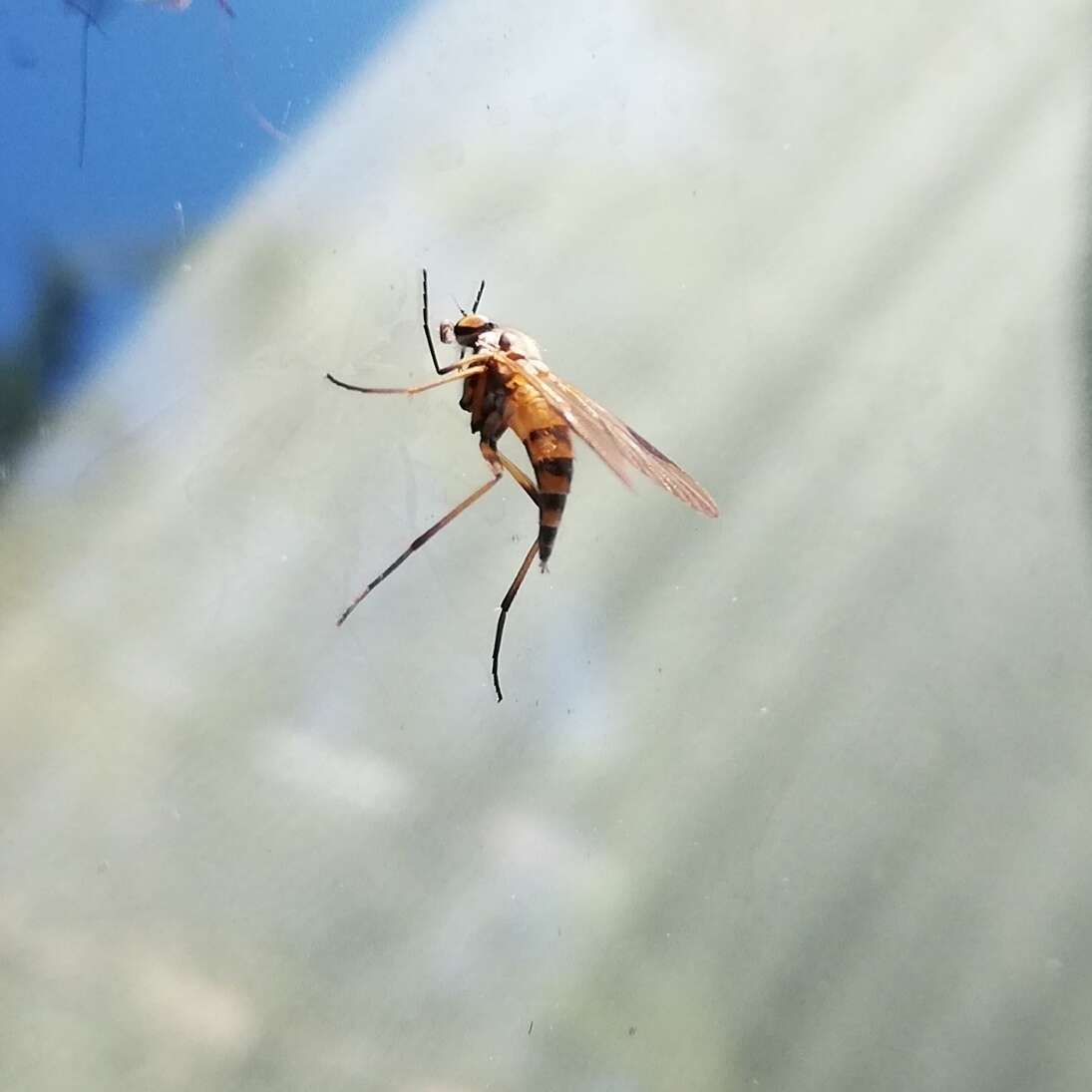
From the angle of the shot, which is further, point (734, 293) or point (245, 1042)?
point (734, 293)

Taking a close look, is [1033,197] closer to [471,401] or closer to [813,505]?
[813,505]

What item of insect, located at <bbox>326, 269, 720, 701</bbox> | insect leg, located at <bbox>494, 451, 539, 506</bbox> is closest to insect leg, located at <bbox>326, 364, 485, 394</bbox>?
insect, located at <bbox>326, 269, 720, 701</bbox>

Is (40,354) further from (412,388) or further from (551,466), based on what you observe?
(551,466)

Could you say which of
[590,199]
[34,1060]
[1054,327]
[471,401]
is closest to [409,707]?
[471,401]

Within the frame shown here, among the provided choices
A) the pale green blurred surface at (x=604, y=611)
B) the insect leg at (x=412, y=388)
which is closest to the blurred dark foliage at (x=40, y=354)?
the pale green blurred surface at (x=604, y=611)

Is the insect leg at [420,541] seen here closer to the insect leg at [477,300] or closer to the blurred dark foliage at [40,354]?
the insect leg at [477,300]

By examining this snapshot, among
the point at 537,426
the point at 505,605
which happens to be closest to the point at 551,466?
the point at 537,426

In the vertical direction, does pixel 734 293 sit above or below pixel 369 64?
above
